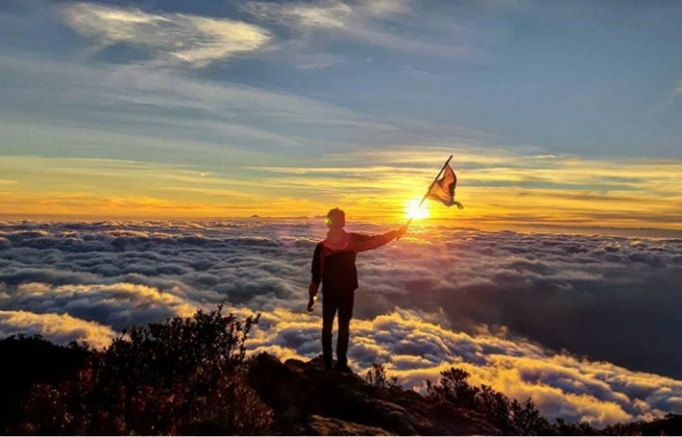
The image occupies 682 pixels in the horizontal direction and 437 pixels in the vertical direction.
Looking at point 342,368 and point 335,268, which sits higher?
point 335,268

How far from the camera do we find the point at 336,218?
9445mm

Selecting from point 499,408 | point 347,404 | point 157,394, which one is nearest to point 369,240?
point 347,404

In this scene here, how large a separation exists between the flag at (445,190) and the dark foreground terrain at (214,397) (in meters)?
3.95

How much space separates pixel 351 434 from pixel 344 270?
3562 millimetres

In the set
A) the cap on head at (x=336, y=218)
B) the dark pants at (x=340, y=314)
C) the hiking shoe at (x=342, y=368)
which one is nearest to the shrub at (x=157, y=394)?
the dark pants at (x=340, y=314)

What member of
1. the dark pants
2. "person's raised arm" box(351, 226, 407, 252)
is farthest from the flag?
the dark pants

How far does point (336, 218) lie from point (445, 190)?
2.91 m

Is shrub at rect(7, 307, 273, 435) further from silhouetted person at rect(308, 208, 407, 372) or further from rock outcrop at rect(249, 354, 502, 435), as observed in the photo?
silhouetted person at rect(308, 208, 407, 372)

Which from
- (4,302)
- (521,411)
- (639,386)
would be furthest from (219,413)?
(4,302)

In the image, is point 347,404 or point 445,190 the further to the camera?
point 445,190

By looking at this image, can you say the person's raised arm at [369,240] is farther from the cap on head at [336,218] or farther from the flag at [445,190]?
Answer: the flag at [445,190]

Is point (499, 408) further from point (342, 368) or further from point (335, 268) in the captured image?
point (335, 268)

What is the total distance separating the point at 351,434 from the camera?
646 cm

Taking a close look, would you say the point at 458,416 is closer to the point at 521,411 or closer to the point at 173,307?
the point at 521,411
